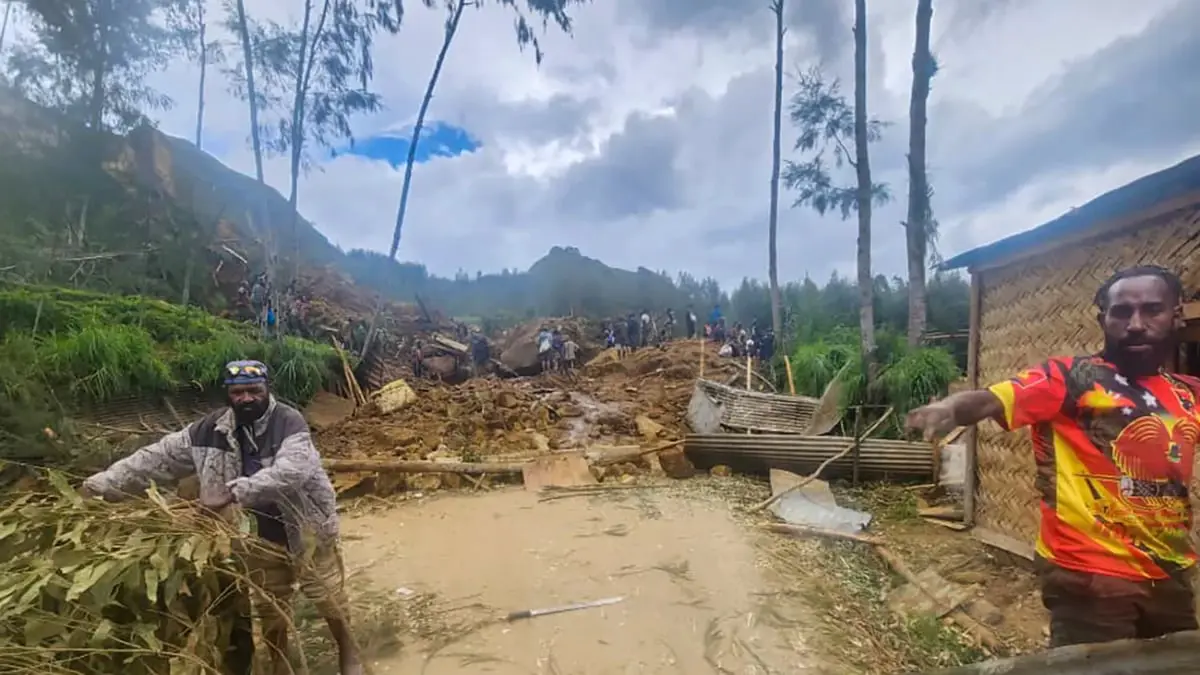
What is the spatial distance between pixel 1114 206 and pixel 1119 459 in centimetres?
245

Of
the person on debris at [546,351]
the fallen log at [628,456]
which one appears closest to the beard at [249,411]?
the fallen log at [628,456]

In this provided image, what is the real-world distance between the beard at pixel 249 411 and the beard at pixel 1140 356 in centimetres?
296

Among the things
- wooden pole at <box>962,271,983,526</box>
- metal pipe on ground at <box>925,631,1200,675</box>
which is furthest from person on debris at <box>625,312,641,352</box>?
metal pipe on ground at <box>925,631,1200,675</box>

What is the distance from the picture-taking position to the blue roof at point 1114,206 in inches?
129

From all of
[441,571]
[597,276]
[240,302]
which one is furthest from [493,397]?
[597,276]

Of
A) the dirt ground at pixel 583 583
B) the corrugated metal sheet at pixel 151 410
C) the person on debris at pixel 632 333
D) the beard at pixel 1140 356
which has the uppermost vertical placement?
the person on debris at pixel 632 333

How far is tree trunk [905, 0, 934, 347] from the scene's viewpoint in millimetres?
11148

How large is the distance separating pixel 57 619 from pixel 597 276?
47.7 m

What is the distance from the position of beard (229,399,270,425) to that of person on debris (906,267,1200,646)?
7.98 ft

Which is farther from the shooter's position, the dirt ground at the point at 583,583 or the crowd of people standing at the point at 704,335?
the crowd of people standing at the point at 704,335

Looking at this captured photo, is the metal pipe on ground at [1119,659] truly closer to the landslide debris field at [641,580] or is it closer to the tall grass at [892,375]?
the landslide debris field at [641,580]

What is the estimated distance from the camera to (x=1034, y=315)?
4441mm

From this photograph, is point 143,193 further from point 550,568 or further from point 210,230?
point 550,568

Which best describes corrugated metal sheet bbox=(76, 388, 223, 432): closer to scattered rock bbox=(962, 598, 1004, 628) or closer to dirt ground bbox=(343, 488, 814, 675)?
dirt ground bbox=(343, 488, 814, 675)
